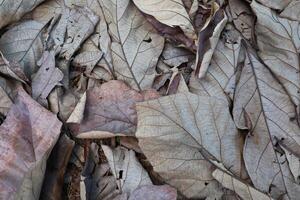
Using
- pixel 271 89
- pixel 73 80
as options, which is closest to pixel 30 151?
pixel 73 80

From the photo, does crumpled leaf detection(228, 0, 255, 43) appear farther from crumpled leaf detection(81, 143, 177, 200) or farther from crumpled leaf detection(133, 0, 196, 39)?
crumpled leaf detection(81, 143, 177, 200)

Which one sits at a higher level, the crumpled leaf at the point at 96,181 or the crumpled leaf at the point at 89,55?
the crumpled leaf at the point at 89,55

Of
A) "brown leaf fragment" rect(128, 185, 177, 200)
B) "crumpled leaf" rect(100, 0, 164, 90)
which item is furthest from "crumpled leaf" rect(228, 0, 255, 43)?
"brown leaf fragment" rect(128, 185, 177, 200)

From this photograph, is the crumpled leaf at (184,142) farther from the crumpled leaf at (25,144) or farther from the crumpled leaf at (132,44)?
the crumpled leaf at (25,144)

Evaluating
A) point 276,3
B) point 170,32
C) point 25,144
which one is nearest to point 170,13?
point 170,32

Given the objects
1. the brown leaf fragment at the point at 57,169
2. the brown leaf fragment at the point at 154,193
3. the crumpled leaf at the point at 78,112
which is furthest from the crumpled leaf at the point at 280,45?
the brown leaf fragment at the point at 57,169

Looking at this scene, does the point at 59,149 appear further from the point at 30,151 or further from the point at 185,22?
the point at 185,22

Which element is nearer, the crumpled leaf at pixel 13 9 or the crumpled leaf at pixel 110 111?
the crumpled leaf at pixel 110 111

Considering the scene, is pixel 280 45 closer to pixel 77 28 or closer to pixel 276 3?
pixel 276 3
